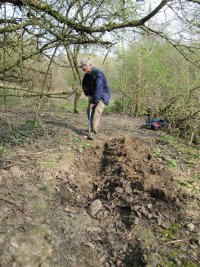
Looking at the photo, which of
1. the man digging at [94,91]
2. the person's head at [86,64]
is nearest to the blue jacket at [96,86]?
the man digging at [94,91]

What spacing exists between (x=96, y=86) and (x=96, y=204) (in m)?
3.50

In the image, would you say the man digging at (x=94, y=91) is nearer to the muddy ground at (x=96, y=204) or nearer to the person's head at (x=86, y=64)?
the person's head at (x=86, y=64)

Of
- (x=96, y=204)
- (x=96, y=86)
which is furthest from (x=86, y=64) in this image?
(x=96, y=204)

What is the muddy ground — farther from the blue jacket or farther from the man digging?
the blue jacket

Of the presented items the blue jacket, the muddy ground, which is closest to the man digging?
→ the blue jacket

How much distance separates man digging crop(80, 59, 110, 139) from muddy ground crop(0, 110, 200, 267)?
2.82 ft

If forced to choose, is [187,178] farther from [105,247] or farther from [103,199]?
[105,247]

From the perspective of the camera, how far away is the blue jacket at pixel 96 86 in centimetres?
762

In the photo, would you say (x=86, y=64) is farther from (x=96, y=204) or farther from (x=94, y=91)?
(x=96, y=204)

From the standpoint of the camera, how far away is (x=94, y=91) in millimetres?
7699

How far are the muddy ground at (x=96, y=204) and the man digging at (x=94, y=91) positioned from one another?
33.9 inches

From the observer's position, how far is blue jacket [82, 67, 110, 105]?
7617 mm

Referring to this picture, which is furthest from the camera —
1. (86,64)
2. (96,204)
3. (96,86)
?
(96,86)

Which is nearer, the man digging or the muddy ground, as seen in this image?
the muddy ground
